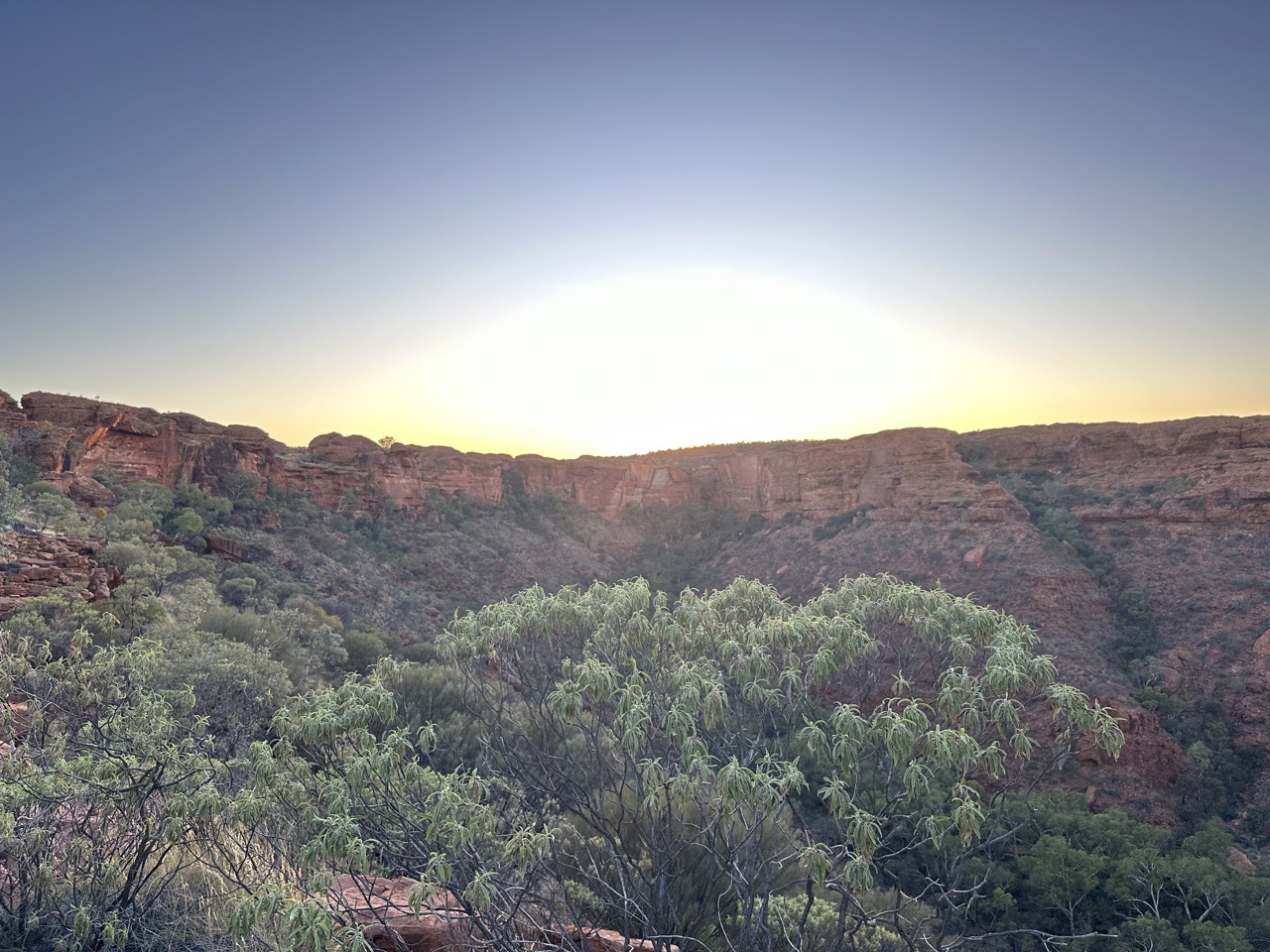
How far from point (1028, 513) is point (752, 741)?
27.1 m

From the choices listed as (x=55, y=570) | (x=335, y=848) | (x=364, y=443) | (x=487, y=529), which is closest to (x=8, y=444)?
(x=55, y=570)

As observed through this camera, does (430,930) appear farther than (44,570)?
No

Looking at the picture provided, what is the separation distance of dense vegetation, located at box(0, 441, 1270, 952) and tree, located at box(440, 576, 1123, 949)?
47 millimetres

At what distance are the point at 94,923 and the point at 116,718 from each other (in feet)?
6.34

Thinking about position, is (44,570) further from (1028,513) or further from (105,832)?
(1028,513)

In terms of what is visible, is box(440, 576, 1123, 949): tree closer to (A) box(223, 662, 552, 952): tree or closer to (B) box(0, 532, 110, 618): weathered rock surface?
(A) box(223, 662, 552, 952): tree

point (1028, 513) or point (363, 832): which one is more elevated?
point (1028, 513)

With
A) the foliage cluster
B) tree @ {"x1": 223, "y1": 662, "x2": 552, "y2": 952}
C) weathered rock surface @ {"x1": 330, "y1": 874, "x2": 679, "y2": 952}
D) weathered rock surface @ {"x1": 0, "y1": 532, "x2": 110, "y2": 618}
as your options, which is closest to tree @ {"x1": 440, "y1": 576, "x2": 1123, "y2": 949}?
the foliage cluster

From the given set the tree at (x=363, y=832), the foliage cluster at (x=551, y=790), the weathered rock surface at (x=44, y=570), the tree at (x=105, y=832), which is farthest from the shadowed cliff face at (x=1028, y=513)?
the tree at (x=105, y=832)

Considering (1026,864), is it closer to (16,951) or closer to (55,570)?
(16,951)

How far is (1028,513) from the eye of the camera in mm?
28344

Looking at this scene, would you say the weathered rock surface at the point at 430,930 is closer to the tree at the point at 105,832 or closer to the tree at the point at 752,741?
the tree at the point at 752,741

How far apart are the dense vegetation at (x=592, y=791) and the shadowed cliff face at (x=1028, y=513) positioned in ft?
24.1

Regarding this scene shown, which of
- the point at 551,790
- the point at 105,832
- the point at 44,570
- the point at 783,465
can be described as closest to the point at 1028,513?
the point at 783,465
